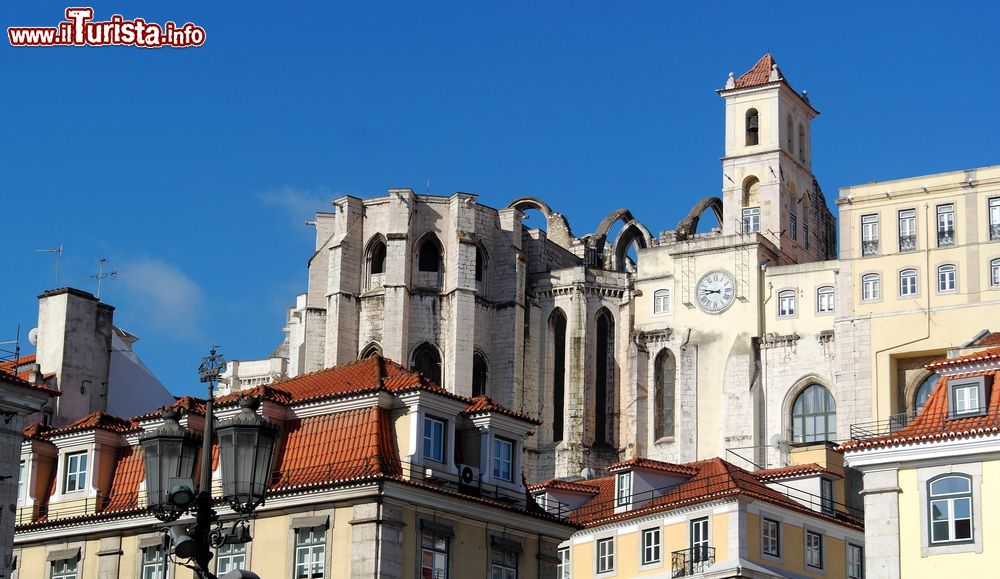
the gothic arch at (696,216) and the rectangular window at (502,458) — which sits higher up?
the gothic arch at (696,216)

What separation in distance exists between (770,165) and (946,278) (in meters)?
16.2

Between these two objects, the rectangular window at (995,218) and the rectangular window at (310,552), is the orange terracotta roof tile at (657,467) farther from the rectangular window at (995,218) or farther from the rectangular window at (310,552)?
the rectangular window at (995,218)

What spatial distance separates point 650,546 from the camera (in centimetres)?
5356

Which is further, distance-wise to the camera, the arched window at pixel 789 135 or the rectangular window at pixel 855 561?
the arched window at pixel 789 135

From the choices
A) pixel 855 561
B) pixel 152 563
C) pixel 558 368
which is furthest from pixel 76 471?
pixel 558 368

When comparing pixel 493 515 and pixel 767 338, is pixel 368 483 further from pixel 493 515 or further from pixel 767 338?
pixel 767 338

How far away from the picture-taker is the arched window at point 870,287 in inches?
3484

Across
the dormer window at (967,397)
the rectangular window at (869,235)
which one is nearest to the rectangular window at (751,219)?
the rectangular window at (869,235)

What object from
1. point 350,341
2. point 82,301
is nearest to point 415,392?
point 82,301

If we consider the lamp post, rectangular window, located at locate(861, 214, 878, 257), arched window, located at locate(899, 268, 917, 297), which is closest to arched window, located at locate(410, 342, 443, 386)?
rectangular window, located at locate(861, 214, 878, 257)

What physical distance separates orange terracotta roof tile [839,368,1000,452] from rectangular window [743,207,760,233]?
5917 centimetres

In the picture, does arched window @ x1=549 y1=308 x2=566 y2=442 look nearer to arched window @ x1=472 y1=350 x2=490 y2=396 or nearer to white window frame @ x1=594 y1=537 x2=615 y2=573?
arched window @ x1=472 y1=350 x2=490 y2=396

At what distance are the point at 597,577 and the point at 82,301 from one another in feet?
54.5

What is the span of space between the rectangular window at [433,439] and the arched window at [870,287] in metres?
47.2
